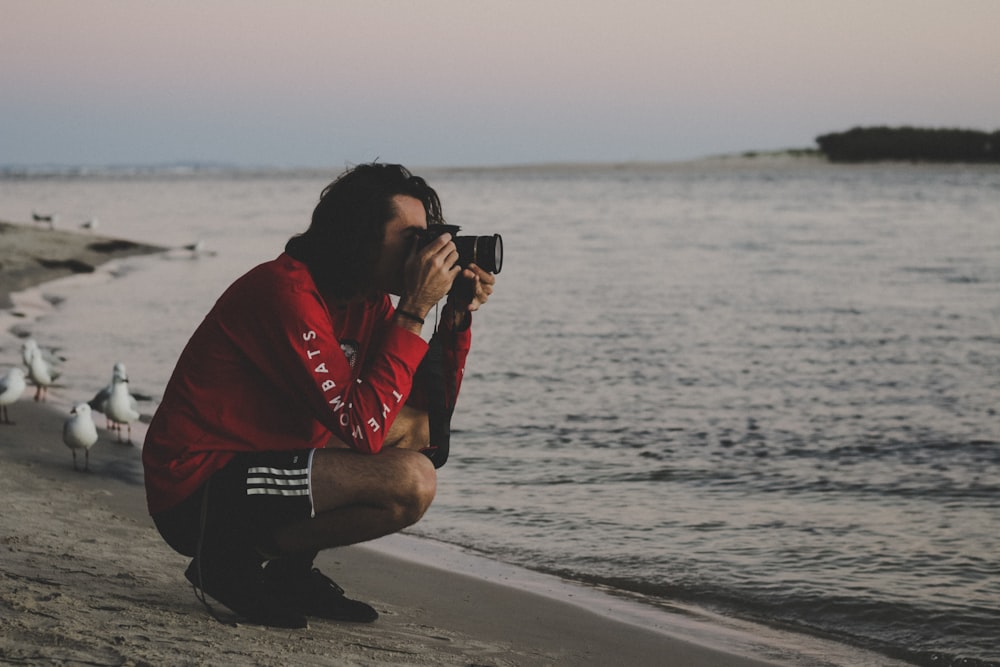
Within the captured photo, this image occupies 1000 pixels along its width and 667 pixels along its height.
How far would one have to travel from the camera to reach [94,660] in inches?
105

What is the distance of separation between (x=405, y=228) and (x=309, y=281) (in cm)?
31

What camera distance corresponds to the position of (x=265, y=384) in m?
2.96

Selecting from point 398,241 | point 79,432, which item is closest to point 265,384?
point 398,241

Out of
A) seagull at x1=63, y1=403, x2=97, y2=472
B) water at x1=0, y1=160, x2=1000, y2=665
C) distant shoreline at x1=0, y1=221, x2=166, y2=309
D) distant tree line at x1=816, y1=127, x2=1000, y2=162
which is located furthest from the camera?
distant tree line at x1=816, y1=127, x2=1000, y2=162

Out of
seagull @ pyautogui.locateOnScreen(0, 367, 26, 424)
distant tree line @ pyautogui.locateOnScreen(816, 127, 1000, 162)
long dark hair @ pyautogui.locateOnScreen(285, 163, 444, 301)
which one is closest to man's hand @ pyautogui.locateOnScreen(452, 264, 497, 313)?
long dark hair @ pyautogui.locateOnScreen(285, 163, 444, 301)

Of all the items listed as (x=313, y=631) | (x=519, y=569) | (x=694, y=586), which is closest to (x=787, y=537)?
(x=694, y=586)

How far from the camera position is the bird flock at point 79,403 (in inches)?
217

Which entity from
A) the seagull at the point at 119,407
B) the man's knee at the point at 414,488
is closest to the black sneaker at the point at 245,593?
the man's knee at the point at 414,488

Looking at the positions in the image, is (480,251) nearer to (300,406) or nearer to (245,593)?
(300,406)

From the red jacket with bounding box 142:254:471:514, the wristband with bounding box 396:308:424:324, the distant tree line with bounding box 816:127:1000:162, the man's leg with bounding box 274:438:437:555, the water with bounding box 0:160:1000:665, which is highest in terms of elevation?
the distant tree line with bounding box 816:127:1000:162

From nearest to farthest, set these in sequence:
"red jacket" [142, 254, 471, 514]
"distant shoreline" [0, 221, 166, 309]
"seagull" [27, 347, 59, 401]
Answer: "red jacket" [142, 254, 471, 514], "seagull" [27, 347, 59, 401], "distant shoreline" [0, 221, 166, 309]

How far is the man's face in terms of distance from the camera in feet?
9.96

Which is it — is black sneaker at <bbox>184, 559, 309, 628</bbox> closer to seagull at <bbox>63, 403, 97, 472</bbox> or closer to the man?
the man

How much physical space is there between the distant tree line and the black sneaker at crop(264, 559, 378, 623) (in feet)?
281
